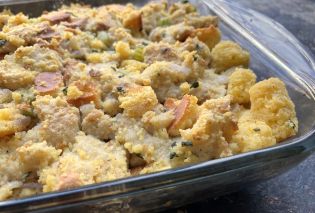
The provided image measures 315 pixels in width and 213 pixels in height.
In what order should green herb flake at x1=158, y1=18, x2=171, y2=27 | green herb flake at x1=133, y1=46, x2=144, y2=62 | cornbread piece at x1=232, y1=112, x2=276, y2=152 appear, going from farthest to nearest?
green herb flake at x1=158, y1=18, x2=171, y2=27 → green herb flake at x1=133, y1=46, x2=144, y2=62 → cornbread piece at x1=232, y1=112, x2=276, y2=152

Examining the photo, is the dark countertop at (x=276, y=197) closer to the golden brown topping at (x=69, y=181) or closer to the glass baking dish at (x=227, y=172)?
the glass baking dish at (x=227, y=172)

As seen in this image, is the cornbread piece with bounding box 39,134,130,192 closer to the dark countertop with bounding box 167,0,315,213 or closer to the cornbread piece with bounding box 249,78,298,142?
the dark countertop with bounding box 167,0,315,213

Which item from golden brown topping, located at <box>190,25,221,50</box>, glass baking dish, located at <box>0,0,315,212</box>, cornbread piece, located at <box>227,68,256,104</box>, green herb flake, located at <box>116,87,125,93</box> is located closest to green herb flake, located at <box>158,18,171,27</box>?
golden brown topping, located at <box>190,25,221,50</box>

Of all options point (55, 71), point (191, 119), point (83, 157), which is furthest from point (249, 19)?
point (83, 157)

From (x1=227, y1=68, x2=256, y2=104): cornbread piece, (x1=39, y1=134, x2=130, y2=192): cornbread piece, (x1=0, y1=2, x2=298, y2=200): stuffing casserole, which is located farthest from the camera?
(x1=227, y1=68, x2=256, y2=104): cornbread piece

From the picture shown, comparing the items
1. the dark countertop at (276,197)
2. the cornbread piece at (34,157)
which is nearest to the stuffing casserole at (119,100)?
the cornbread piece at (34,157)

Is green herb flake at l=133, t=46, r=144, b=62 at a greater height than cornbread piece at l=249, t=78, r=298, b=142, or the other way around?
cornbread piece at l=249, t=78, r=298, b=142
